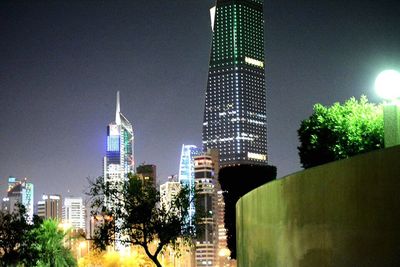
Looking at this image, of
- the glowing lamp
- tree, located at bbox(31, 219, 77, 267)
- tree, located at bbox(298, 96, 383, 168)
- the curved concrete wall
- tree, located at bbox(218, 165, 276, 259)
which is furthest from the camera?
tree, located at bbox(31, 219, 77, 267)

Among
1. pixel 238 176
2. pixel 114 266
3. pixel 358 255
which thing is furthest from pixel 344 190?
pixel 114 266

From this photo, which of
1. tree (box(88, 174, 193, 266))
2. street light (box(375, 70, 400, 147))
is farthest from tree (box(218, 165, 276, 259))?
street light (box(375, 70, 400, 147))

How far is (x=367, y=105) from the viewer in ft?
90.9

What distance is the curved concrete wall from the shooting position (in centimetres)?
479

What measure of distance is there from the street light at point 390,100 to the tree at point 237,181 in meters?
17.3

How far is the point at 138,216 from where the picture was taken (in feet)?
90.4

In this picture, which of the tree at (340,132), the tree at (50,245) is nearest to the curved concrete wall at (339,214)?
the tree at (340,132)

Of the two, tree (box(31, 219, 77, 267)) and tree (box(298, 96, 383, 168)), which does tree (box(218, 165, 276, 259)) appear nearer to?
tree (box(298, 96, 383, 168))

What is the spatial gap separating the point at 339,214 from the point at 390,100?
484cm

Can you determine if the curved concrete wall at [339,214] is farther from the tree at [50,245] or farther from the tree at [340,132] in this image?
the tree at [50,245]

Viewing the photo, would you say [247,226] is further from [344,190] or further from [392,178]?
[392,178]

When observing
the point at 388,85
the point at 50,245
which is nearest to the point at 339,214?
the point at 388,85

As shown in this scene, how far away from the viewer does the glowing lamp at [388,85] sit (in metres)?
9.74

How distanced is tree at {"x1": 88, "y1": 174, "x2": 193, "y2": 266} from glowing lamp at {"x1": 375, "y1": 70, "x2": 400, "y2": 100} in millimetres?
18287
